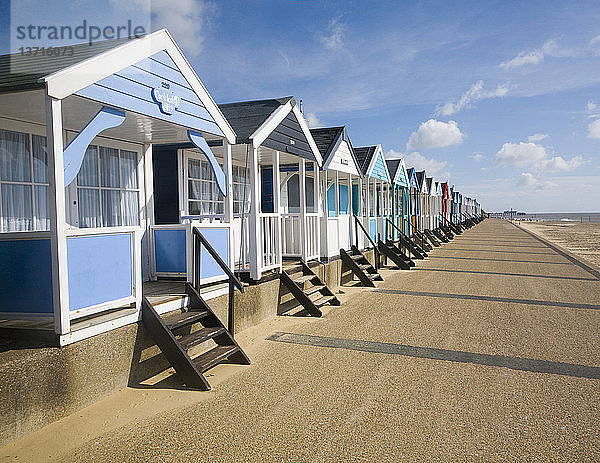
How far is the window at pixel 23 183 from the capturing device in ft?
18.0

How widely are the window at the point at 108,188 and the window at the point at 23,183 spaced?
23.0 inches

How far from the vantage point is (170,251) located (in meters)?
7.12

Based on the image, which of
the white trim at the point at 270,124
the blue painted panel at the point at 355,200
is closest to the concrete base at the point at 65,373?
the white trim at the point at 270,124

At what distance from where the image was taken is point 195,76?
6438 mm

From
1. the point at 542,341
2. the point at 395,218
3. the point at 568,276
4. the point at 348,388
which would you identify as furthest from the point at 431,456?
the point at 395,218

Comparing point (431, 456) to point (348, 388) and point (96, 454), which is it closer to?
point (348, 388)

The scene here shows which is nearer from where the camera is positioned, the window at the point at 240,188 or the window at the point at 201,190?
the window at the point at 201,190

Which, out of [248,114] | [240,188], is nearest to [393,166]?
[240,188]

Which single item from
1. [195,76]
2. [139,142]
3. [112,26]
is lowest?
[139,142]

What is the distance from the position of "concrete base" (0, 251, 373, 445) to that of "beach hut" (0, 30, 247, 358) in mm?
163

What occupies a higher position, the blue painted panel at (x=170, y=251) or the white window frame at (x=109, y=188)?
the white window frame at (x=109, y=188)

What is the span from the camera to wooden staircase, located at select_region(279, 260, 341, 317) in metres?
8.41

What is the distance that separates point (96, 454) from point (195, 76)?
465 centimetres

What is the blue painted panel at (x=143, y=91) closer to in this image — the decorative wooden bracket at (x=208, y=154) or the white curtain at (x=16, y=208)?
the decorative wooden bracket at (x=208, y=154)
